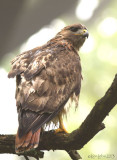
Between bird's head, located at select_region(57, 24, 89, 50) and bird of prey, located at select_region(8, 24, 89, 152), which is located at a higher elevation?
bird's head, located at select_region(57, 24, 89, 50)

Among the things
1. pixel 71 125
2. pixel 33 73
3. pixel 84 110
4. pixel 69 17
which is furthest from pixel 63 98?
pixel 69 17

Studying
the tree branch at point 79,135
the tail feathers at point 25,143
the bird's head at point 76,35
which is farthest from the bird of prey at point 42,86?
the bird's head at point 76,35

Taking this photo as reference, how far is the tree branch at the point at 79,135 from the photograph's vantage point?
3.50m

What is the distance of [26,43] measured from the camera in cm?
1098

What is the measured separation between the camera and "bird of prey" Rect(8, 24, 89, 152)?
403 cm

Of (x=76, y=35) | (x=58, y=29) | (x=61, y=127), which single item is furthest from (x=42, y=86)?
(x=58, y=29)

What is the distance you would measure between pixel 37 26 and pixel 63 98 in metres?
6.81

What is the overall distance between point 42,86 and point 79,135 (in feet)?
2.50

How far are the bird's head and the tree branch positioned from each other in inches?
68.4

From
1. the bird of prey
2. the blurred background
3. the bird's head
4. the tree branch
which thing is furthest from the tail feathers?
Result: the blurred background

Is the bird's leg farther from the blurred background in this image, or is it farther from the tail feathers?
the blurred background

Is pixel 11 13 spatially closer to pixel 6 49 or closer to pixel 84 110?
pixel 6 49

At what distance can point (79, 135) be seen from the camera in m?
3.92

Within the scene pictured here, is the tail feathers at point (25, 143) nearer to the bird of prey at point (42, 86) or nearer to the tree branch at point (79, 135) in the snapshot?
the bird of prey at point (42, 86)
